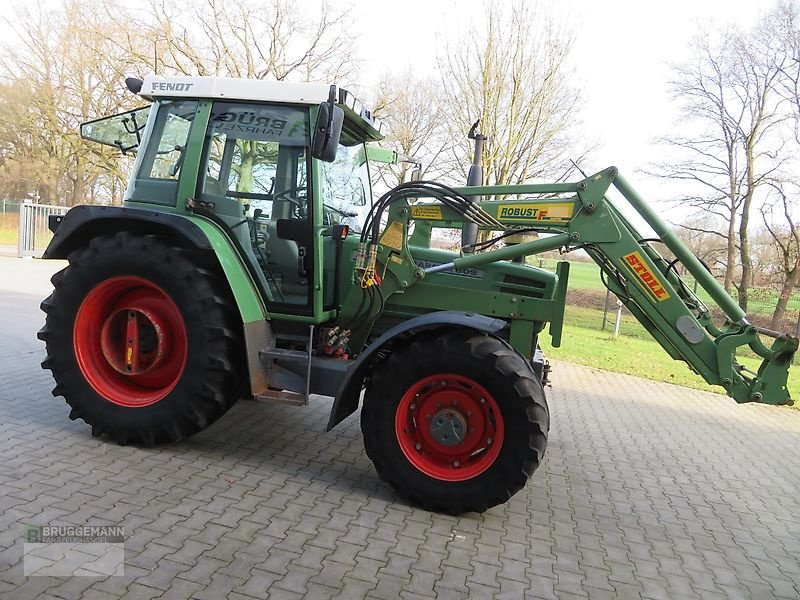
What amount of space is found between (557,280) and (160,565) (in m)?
2.97

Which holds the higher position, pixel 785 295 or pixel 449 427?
pixel 785 295

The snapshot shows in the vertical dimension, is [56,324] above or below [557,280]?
below

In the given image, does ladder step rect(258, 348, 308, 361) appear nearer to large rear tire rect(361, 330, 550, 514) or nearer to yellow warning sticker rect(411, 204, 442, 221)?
large rear tire rect(361, 330, 550, 514)

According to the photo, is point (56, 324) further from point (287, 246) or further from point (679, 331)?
point (679, 331)

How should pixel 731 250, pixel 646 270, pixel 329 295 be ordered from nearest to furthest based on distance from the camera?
pixel 646 270 → pixel 329 295 → pixel 731 250

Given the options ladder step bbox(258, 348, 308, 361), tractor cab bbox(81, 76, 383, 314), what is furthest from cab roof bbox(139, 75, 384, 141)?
ladder step bbox(258, 348, 308, 361)

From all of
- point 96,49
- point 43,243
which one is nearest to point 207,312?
point 96,49

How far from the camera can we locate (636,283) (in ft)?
11.9

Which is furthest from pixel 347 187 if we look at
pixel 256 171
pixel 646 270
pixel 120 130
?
pixel 646 270

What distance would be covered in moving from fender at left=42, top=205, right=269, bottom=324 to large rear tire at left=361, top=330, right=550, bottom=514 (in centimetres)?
111

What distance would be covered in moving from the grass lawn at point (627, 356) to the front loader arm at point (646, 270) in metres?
4.41

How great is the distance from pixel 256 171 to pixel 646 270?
2.77 metres

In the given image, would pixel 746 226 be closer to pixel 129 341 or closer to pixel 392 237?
pixel 392 237

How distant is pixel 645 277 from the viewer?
3.59 m
